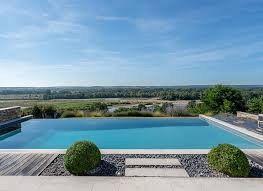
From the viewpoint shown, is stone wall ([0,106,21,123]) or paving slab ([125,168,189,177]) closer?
paving slab ([125,168,189,177])

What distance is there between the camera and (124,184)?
3.85 meters

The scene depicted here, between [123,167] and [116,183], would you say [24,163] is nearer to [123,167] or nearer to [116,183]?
[123,167]

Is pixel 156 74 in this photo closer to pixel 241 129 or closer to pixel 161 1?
pixel 161 1

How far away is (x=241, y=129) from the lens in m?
8.54

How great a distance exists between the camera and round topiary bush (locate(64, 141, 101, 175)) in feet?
14.4

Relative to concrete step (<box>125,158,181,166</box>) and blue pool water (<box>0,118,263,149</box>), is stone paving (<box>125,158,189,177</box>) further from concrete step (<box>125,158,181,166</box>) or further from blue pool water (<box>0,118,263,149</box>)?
blue pool water (<box>0,118,263,149</box>)

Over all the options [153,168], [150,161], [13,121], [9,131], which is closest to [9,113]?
[13,121]

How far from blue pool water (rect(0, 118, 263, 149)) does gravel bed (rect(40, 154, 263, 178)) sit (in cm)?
214

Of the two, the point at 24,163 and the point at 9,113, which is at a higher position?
the point at 9,113

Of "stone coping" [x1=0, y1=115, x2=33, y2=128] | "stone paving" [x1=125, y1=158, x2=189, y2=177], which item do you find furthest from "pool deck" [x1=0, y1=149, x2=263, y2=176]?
"stone coping" [x1=0, y1=115, x2=33, y2=128]

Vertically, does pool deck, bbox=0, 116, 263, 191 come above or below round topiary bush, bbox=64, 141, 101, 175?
below

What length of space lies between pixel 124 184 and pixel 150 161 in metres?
1.37

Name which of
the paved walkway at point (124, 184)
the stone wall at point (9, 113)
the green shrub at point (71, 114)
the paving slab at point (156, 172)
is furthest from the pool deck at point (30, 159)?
the green shrub at point (71, 114)

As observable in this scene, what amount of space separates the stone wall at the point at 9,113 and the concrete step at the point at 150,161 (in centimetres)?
729
